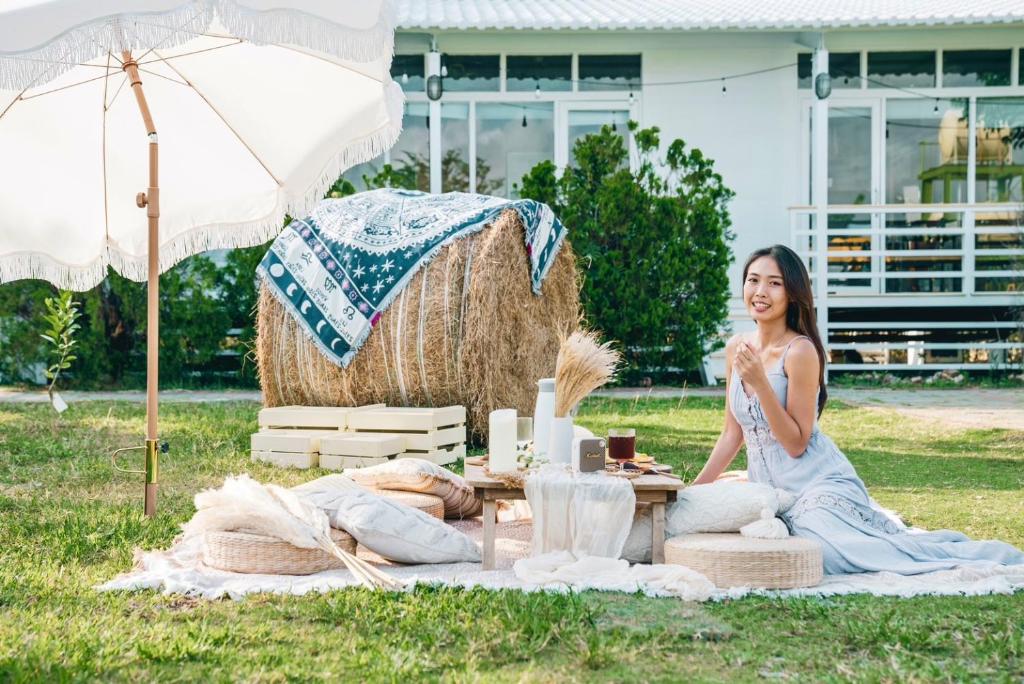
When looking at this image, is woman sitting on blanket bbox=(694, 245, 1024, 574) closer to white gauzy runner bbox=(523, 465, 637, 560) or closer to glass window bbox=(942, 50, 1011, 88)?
white gauzy runner bbox=(523, 465, 637, 560)

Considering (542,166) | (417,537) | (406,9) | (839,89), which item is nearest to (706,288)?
(542,166)

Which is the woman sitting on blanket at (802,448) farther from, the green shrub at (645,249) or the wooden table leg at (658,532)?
the green shrub at (645,249)

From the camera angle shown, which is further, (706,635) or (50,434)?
(50,434)

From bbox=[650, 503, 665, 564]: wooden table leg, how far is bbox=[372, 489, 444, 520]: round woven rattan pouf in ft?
3.37

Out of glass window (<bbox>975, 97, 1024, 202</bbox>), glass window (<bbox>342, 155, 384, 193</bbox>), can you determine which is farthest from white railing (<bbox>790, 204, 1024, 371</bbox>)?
glass window (<bbox>342, 155, 384, 193</bbox>)

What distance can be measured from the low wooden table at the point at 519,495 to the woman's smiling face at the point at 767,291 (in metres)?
0.81

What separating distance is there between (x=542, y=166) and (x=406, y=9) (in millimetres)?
A: 3259

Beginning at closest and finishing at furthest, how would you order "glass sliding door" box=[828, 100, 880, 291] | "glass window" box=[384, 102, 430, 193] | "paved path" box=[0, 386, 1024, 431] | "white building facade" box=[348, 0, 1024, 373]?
"paved path" box=[0, 386, 1024, 431] < "white building facade" box=[348, 0, 1024, 373] < "glass sliding door" box=[828, 100, 880, 291] < "glass window" box=[384, 102, 430, 193]

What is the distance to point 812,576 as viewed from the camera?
3.68 m

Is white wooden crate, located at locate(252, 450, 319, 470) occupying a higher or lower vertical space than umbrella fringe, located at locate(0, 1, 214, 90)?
lower

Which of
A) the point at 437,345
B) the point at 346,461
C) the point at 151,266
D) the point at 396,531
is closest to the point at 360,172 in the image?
the point at 437,345

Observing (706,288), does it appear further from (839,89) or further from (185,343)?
(185,343)

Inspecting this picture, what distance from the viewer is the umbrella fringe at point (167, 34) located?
3.49 m

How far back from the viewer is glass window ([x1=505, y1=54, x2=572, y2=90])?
1379 cm
